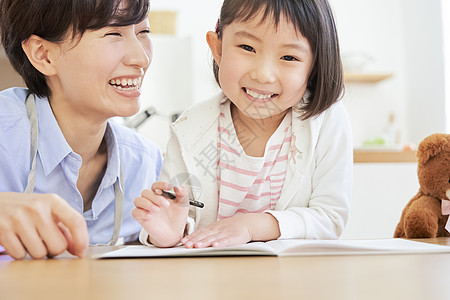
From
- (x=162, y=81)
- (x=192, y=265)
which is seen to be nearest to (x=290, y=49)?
(x=192, y=265)

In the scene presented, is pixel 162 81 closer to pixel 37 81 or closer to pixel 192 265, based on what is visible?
pixel 37 81

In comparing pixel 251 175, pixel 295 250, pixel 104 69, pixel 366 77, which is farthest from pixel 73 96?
pixel 366 77

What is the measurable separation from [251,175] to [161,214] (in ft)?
1.01

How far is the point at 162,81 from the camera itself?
4312 mm

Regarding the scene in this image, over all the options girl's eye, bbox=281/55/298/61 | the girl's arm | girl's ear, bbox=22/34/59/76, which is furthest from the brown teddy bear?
girl's ear, bbox=22/34/59/76

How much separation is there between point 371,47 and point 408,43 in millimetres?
320

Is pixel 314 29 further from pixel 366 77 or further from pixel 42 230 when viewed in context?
pixel 366 77

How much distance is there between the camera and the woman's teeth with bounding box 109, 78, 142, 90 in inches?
46.4

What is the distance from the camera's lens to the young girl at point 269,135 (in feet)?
3.42

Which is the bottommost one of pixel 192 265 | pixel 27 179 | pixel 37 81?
pixel 192 265

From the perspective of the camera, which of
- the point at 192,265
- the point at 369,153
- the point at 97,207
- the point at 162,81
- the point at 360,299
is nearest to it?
the point at 360,299

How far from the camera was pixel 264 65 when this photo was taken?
105cm

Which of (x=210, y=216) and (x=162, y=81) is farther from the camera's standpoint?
(x=162, y=81)

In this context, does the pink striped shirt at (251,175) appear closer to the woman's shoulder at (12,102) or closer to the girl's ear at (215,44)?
the girl's ear at (215,44)
